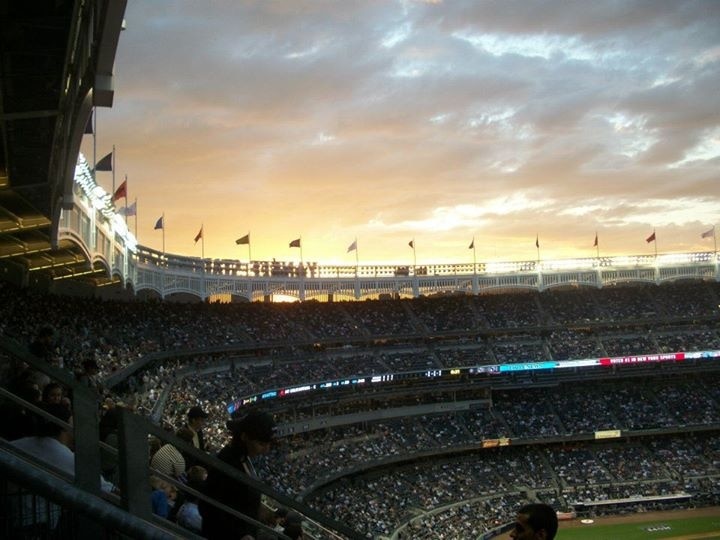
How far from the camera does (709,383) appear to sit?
59.0 m

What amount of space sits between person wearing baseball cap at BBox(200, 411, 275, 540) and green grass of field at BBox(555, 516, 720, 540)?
3980cm

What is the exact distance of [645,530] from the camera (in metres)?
42.8

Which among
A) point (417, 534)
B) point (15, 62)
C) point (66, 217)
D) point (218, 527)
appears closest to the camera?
point (218, 527)

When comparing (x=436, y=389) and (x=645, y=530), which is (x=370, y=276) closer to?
(x=436, y=389)

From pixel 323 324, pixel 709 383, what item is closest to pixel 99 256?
pixel 323 324

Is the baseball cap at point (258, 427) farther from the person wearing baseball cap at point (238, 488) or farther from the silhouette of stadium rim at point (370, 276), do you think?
the silhouette of stadium rim at point (370, 276)

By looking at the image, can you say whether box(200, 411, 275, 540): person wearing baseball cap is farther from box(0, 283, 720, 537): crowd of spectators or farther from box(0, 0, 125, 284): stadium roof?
box(0, 283, 720, 537): crowd of spectators

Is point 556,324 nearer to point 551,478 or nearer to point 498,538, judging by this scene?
point 551,478

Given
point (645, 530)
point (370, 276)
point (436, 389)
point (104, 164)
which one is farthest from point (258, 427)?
point (370, 276)

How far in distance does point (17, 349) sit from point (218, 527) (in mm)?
1587

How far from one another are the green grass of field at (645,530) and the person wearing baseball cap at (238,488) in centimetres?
3980

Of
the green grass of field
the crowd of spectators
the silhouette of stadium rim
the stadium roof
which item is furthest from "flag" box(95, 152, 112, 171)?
the green grass of field

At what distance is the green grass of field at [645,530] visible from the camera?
136ft

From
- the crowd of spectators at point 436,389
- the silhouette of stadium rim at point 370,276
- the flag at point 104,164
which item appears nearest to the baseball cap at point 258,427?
the flag at point 104,164
